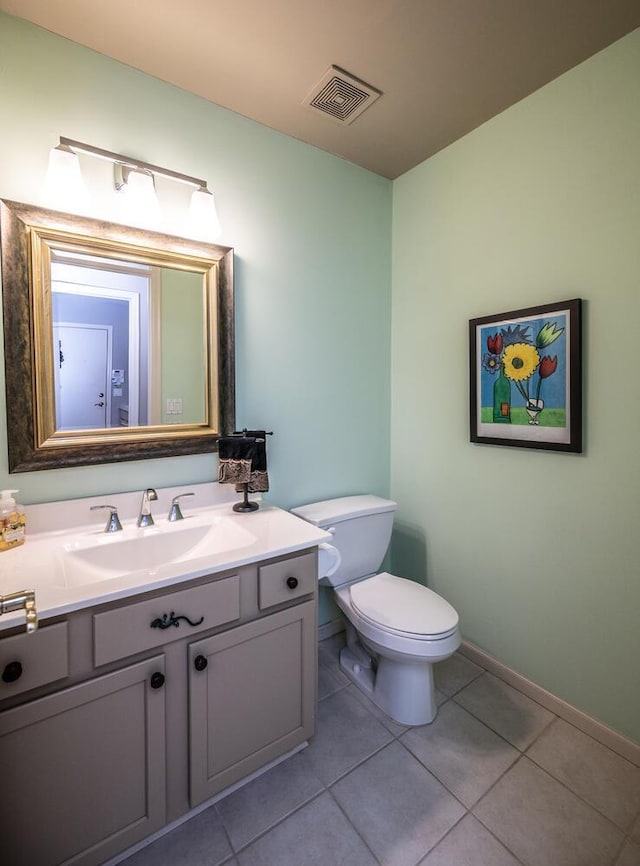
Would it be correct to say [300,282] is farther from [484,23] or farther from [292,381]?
[484,23]

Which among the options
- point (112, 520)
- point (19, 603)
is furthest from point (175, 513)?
point (19, 603)

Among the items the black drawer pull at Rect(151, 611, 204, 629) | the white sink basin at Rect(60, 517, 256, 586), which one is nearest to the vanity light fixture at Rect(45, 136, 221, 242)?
the white sink basin at Rect(60, 517, 256, 586)

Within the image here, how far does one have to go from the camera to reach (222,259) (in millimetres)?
1663

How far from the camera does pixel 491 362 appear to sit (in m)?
1.82

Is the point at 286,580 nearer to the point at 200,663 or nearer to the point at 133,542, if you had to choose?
the point at 200,663

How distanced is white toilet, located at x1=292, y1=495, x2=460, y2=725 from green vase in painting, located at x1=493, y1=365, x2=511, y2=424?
0.65 m

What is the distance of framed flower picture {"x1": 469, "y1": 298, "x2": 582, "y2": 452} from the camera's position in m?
1.54

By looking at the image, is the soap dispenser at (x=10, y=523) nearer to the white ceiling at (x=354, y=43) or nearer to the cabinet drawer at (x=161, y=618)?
the cabinet drawer at (x=161, y=618)

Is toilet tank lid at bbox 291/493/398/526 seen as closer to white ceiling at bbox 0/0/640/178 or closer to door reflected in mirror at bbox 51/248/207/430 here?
door reflected in mirror at bbox 51/248/207/430

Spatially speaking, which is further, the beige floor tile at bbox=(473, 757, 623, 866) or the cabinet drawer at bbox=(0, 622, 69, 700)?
the beige floor tile at bbox=(473, 757, 623, 866)

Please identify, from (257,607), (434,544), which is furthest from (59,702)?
(434,544)

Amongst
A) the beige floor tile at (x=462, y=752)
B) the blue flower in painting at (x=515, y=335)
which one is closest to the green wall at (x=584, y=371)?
the blue flower in painting at (x=515, y=335)

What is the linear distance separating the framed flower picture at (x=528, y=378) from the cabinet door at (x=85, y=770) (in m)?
1.57

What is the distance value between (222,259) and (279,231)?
1.18ft
